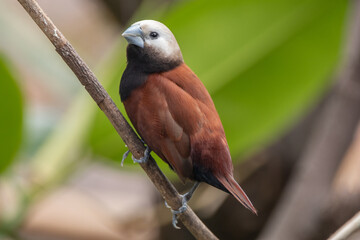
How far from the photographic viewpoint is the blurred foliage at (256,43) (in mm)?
1687

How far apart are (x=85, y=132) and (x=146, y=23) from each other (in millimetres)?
977

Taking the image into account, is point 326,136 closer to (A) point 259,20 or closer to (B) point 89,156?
(A) point 259,20

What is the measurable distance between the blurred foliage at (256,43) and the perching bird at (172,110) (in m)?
0.79

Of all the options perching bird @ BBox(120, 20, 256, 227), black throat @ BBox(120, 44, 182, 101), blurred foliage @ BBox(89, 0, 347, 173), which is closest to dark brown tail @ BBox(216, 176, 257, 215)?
perching bird @ BBox(120, 20, 256, 227)

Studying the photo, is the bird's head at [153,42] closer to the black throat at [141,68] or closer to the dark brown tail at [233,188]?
the black throat at [141,68]

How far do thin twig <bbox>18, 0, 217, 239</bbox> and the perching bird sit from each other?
0.07ft

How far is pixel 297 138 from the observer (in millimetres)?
2447

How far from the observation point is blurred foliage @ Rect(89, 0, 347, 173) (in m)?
1.69

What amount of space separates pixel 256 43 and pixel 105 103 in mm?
883

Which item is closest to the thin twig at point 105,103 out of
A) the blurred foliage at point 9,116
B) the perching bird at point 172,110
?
the perching bird at point 172,110

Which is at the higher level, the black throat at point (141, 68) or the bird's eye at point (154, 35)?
the bird's eye at point (154, 35)

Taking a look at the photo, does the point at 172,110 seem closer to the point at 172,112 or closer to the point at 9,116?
the point at 172,112

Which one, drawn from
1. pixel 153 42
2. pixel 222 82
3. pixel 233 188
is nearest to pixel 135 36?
pixel 153 42

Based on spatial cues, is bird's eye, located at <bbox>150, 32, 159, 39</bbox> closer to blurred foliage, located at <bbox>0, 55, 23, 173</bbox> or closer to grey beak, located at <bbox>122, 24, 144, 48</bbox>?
grey beak, located at <bbox>122, 24, 144, 48</bbox>
